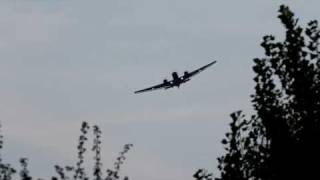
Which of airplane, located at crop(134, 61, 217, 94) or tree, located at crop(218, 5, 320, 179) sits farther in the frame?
airplane, located at crop(134, 61, 217, 94)

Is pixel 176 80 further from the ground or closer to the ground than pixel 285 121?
further from the ground

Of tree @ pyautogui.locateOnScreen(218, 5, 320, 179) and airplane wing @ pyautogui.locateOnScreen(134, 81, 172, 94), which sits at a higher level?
airplane wing @ pyautogui.locateOnScreen(134, 81, 172, 94)

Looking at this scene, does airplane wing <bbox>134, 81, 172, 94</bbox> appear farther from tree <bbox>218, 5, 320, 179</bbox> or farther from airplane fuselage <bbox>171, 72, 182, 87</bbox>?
tree <bbox>218, 5, 320, 179</bbox>

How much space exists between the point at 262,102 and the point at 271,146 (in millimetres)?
1863

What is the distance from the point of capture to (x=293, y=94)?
23.6m

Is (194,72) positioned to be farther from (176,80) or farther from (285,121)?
(285,121)

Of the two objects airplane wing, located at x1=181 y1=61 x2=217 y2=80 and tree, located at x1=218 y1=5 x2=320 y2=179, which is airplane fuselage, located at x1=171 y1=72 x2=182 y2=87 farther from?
tree, located at x1=218 y1=5 x2=320 y2=179

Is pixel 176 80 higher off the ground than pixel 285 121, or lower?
higher

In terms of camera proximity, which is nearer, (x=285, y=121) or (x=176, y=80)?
(x=285, y=121)

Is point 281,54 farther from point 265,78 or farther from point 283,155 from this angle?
point 283,155

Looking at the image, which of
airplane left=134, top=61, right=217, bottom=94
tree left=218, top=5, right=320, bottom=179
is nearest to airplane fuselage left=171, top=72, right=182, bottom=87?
airplane left=134, top=61, right=217, bottom=94

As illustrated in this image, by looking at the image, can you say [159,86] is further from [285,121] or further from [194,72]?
[285,121]

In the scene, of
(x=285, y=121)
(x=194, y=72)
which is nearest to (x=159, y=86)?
(x=194, y=72)

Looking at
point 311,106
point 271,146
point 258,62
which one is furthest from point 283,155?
point 258,62
